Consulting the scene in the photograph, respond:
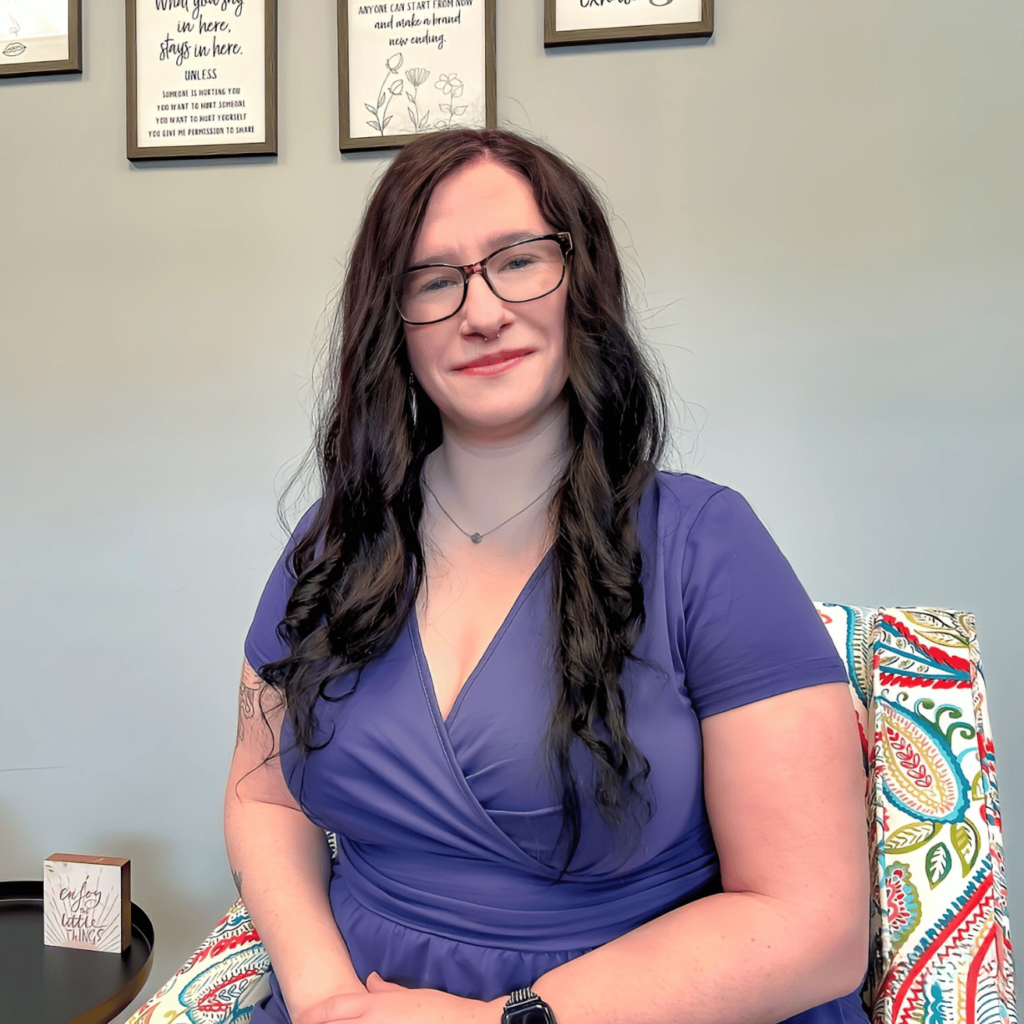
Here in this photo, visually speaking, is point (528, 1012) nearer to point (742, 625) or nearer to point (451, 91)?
point (742, 625)

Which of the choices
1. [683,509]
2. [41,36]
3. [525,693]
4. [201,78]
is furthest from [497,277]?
[41,36]

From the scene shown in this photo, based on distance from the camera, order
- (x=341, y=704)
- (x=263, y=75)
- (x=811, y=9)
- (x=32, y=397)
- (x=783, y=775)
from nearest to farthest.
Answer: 1. (x=783, y=775)
2. (x=341, y=704)
3. (x=811, y=9)
4. (x=263, y=75)
5. (x=32, y=397)

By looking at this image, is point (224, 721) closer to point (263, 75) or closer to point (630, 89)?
point (263, 75)

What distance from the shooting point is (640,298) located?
1.58 m

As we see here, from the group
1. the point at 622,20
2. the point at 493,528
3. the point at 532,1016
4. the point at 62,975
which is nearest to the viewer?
the point at 532,1016

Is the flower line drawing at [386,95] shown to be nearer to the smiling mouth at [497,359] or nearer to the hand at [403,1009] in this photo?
the smiling mouth at [497,359]

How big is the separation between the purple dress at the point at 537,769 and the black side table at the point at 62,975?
42 centimetres

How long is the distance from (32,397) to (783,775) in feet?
5.23

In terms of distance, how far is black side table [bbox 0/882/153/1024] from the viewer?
46.6 inches

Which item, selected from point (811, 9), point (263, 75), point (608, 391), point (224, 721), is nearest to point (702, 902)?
point (608, 391)

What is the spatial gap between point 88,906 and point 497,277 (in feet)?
3.68

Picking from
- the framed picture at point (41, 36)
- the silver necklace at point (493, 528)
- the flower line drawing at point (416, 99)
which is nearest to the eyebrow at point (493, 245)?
the silver necklace at point (493, 528)

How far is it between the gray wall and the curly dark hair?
610 mm

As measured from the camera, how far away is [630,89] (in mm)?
1563
